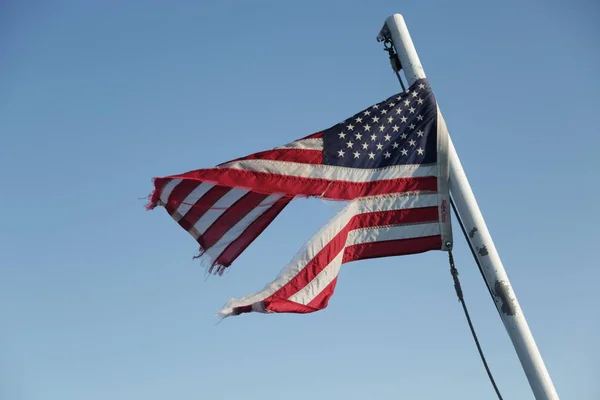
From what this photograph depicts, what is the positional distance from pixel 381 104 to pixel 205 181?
2.63 metres

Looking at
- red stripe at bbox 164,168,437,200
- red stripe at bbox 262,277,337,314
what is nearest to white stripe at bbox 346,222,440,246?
red stripe at bbox 164,168,437,200

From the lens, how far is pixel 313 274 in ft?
34.6

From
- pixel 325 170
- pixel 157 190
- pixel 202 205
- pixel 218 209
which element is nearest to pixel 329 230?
pixel 325 170

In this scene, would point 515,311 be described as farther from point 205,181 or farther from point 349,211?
point 205,181

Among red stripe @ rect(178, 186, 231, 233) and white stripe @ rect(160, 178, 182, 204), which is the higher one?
white stripe @ rect(160, 178, 182, 204)

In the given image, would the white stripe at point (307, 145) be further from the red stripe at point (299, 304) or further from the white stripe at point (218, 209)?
the red stripe at point (299, 304)

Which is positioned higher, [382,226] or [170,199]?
[170,199]

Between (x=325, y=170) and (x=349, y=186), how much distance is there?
15.4 inches

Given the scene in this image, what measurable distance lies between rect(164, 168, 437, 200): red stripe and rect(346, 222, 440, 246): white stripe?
0.49m

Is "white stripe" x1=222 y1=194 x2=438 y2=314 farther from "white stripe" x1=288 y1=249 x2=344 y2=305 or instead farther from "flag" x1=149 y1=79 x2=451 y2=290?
"white stripe" x1=288 y1=249 x2=344 y2=305

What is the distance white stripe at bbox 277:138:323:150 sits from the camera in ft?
37.1

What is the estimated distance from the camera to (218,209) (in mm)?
11391

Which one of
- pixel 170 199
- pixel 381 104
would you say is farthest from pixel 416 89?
pixel 170 199

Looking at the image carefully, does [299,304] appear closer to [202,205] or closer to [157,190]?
[202,205]
